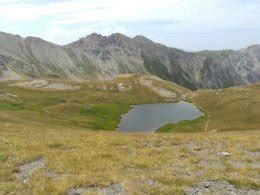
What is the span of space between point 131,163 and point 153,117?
138m

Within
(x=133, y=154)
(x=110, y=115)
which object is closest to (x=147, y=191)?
(x=133, y=154)

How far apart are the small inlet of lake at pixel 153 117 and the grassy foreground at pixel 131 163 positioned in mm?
94569

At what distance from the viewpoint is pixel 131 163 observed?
30.5 m

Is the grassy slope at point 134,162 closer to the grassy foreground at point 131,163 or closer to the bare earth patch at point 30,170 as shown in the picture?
the grassy foreground at point 131,163

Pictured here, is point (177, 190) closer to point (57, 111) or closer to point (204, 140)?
point (204, 140)

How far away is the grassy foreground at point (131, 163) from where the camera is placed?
24.3 m

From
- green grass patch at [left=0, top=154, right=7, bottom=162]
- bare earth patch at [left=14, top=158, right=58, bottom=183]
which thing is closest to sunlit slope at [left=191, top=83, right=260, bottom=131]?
green grass patch at [left=0, top=154, right=7, bottom=162]

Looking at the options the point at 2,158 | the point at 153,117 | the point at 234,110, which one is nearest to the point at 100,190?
the point at 2,158

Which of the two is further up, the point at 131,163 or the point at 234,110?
the point at 131,163

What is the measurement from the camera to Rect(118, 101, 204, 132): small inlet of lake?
142 m

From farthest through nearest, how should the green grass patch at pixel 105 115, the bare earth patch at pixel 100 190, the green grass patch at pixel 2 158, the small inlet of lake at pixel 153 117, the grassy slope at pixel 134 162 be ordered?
the small inlet of lake at pixel 153 117 < the green grass patch at pixel 105 115 < the green grass patch at pixel 2 158 < the grassy slope at pixel 134 162 < the bare earth patch at pixel 100 190

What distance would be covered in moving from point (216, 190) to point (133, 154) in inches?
465

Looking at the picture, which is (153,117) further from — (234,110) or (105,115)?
(234,110)

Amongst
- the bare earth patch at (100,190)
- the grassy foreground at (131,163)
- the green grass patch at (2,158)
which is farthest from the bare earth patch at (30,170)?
the bare earth patch at (100,190)
